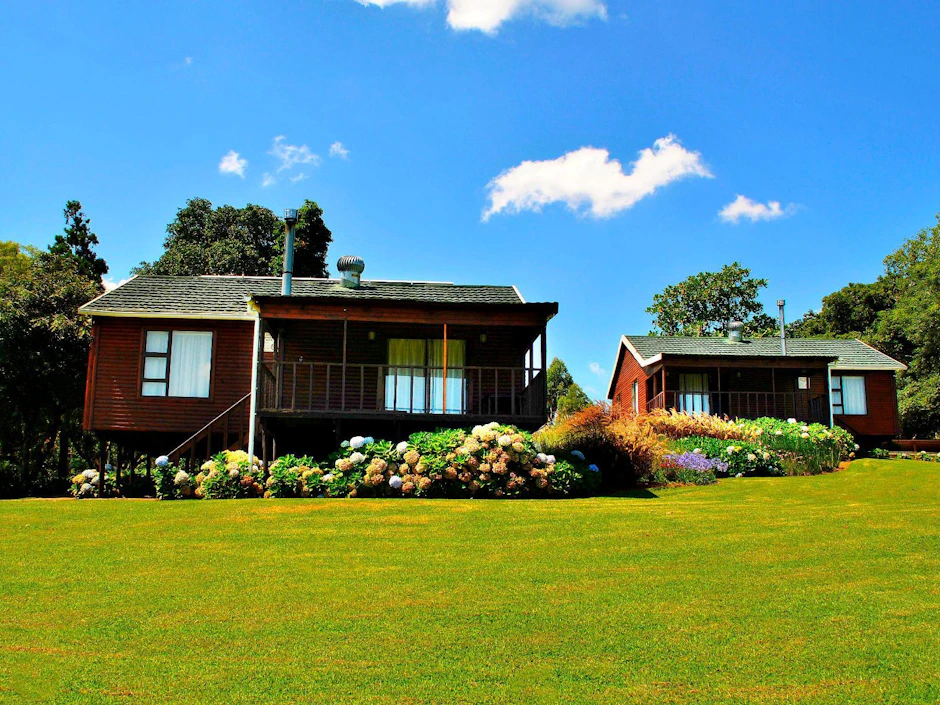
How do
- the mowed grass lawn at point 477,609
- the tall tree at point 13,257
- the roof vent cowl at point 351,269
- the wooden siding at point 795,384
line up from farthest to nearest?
1. the tall tree at point 13,257
2. the wooden siding at point 795,384
3. the roof vent cowl at point 351,269
4. the mowed grass lawn at point 477,609

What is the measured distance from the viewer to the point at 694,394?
2823cm

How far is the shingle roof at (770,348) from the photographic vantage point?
2894 centimetres

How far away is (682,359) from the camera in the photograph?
85.7ft

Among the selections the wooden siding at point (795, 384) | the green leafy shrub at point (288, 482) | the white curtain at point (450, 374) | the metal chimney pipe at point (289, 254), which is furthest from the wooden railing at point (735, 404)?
the green leafy shrub at point (288, 482)

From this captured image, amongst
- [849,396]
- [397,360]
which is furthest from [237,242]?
[849,396]

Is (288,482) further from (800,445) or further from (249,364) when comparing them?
(800,445)

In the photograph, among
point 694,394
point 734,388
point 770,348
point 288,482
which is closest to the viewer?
point 288,482

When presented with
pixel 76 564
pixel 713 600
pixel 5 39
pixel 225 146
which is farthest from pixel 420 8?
pixel 713 600

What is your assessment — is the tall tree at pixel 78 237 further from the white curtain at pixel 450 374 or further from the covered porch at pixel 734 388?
the covered porch at pixel 734 388

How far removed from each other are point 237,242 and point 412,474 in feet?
92.7

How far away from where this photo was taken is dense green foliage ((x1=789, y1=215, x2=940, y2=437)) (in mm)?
39562

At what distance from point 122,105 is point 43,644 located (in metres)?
13.8

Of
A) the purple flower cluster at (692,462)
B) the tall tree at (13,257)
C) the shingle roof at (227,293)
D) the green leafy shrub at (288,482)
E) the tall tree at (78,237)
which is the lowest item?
the green leafy shrub at (288,482)

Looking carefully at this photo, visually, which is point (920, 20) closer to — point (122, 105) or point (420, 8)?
point (420, 8)
